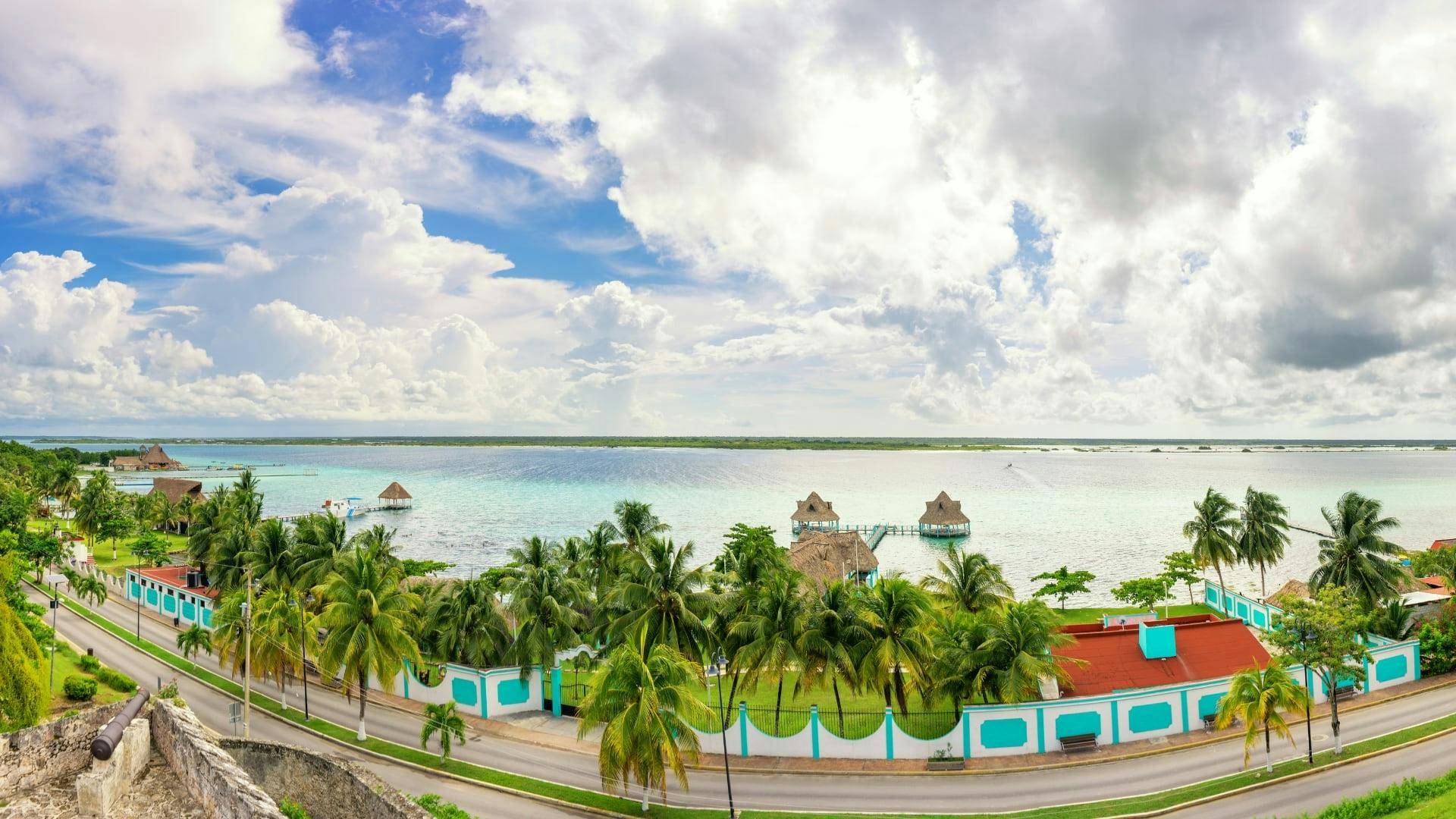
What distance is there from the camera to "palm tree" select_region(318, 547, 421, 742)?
29.5 m

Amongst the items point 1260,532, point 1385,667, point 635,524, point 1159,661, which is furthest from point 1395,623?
point 635,524

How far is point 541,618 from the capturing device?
33.5 meters

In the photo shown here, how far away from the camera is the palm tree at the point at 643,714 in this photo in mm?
22125

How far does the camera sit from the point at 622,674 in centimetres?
2275

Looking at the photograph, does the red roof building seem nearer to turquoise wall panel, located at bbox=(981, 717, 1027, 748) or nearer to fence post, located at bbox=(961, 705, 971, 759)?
fence post, located at bbox=(961, 705, 971, 759)

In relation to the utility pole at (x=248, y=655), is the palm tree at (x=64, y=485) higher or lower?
higher

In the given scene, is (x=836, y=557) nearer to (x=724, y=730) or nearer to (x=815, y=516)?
(x=815, y=516)

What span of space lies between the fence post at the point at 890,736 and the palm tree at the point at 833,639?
5.08ft

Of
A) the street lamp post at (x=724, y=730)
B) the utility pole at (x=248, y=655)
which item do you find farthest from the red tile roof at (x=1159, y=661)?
the utility pole at (x=248, y=655)

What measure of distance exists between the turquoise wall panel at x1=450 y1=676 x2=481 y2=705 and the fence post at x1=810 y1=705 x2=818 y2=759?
1471 centimetres

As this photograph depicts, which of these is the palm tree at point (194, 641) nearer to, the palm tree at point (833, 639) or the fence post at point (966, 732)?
the palm tree at point (833, 639)

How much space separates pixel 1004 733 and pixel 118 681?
128 ft

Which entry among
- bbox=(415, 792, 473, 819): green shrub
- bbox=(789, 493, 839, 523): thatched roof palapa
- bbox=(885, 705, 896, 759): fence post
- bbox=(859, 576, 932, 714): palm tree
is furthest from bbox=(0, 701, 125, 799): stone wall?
bbox=(789, 493, 839, 523): thatched roof palapa

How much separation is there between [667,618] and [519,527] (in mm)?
72392
